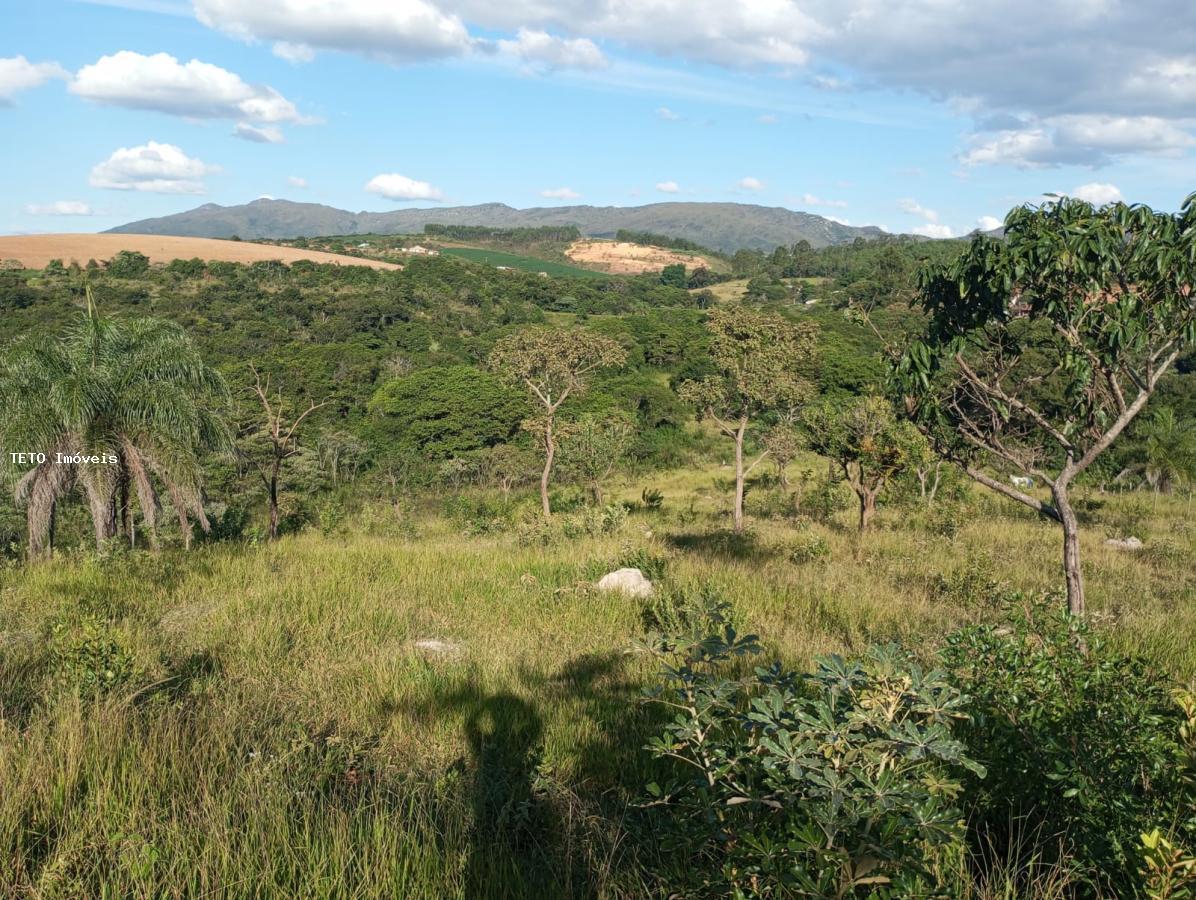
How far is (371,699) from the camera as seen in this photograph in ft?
14.2

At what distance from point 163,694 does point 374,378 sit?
50573mm

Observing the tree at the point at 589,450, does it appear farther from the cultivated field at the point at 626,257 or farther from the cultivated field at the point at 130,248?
the cultivated field at the point at 626,257

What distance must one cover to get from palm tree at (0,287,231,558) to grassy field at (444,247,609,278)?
101424mm

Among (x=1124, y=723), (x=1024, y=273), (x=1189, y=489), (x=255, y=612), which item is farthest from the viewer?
(x=1189, y=489)

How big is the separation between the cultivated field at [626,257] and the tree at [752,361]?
365 feet

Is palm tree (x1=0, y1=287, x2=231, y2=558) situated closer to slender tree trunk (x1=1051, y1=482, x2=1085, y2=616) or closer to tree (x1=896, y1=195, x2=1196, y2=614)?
tree (x1=896, y1=195, x2=1196, y2=614)

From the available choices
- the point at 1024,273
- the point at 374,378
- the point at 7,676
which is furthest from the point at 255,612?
the point at 374,378

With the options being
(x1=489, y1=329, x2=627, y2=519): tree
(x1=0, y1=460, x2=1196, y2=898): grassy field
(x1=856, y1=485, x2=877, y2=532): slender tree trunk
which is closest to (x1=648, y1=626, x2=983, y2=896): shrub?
(x1=0, y1=460, x2=1196, y2=898): grassy field

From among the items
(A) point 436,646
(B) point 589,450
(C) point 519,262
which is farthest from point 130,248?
(A) point 436,646

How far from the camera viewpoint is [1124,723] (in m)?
2.72

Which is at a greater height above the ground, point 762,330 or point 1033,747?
point 762,330

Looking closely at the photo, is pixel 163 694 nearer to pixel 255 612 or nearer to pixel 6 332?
pixel 255 612

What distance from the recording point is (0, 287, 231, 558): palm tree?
8172 mm

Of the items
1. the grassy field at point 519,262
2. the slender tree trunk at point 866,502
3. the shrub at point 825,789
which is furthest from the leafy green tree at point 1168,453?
the grassy field at point 519,262
